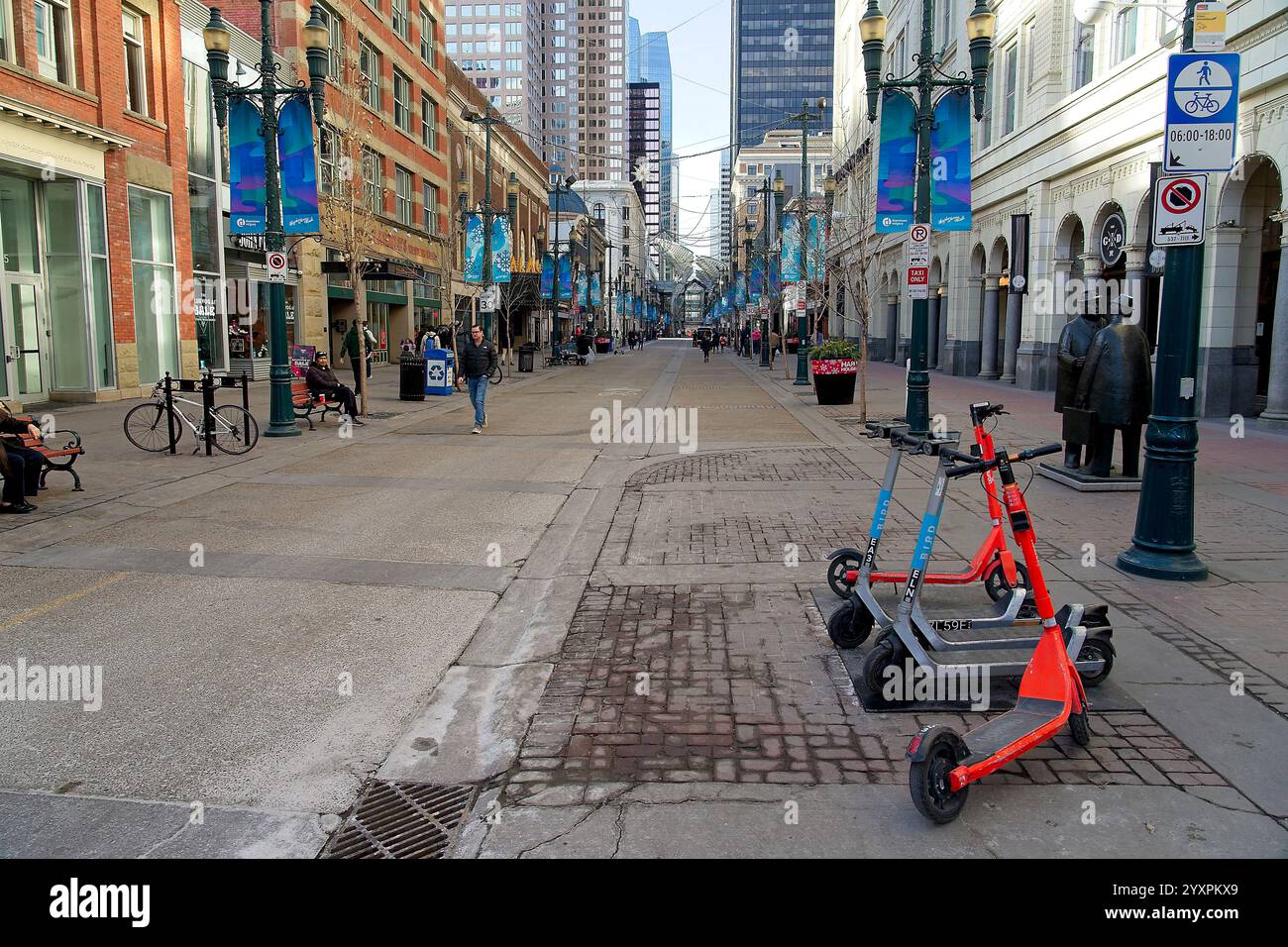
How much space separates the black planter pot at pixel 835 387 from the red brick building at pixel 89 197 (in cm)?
1614

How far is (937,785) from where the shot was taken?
373 cm

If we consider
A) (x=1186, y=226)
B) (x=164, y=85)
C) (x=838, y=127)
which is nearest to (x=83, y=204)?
(x=164, y=85)

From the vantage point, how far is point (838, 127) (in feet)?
122

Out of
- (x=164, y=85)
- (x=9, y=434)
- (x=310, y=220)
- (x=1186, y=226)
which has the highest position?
(x=164, y=85)

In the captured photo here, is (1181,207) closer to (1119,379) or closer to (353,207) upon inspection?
(1119,379)

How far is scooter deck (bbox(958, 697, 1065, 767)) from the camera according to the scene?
4.03 metres

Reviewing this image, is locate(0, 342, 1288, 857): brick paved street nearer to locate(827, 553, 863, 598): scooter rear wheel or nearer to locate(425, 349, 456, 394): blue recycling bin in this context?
locate(827, 553, 863, 598): scooter rear wheel

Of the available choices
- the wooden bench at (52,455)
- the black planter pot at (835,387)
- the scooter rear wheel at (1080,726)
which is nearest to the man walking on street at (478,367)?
the wooden bench at (52,455)

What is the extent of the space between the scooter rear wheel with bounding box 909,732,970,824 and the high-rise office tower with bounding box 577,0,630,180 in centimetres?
19075

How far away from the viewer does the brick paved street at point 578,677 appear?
3.84m

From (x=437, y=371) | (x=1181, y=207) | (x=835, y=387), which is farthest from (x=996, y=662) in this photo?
(x=437, y=371)

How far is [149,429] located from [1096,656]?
44.3 ft
